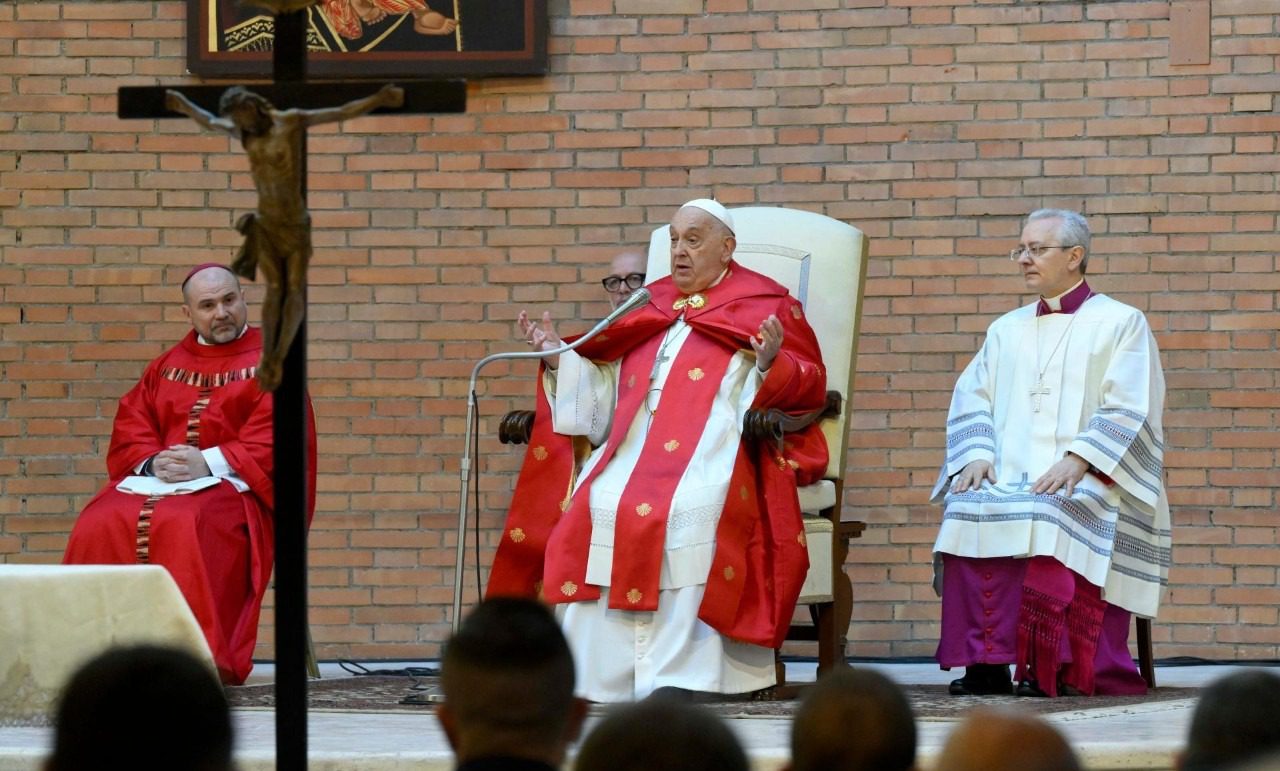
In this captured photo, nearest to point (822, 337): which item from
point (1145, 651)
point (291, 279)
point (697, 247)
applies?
point (697, 247)

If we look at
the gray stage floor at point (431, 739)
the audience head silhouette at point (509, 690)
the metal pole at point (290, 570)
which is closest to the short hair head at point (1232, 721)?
the audience head silhouette at point (509, 690)

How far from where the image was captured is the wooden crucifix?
2664mm

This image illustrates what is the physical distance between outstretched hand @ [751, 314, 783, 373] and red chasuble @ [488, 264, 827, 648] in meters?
0.04

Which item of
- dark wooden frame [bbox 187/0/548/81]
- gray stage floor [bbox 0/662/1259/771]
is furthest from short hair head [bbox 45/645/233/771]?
dark wooden frame [bbox 187/0/548/81]

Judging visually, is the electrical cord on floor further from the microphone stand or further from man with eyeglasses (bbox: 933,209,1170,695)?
man with eyeglasses (bbox: 933,209,1170,695)

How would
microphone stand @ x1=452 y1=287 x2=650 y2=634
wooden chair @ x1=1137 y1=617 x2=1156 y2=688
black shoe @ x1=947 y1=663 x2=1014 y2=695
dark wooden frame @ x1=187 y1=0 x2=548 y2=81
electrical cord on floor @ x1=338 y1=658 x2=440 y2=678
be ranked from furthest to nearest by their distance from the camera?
1. dark wooden frame @ x1=187 y1=0 x2=548 y2=81
2. electrical cord on floor @ x1=338 y1=658 x2=440 y2=678
3. wooden chair @ x1=1137 y1=617 x2=1156 y2=688
4. black shoe @ x1=947 y1=663 x2=1014 y2=695
5. microphone stand @ x1=452 y1=287 x2=650 y2=634

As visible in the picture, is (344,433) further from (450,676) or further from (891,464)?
(450,676)

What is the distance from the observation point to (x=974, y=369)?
654 centimetres

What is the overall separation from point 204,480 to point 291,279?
3826mm

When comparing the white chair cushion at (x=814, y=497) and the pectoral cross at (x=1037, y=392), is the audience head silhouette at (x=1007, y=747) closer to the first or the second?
the white chair cushion at (x=814, y=497)

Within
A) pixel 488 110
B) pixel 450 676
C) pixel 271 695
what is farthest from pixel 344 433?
pixel 450 676

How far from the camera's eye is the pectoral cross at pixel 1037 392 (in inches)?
250

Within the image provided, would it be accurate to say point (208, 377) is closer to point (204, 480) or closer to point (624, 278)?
point (204, 480)

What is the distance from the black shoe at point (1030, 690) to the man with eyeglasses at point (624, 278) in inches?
79.2
